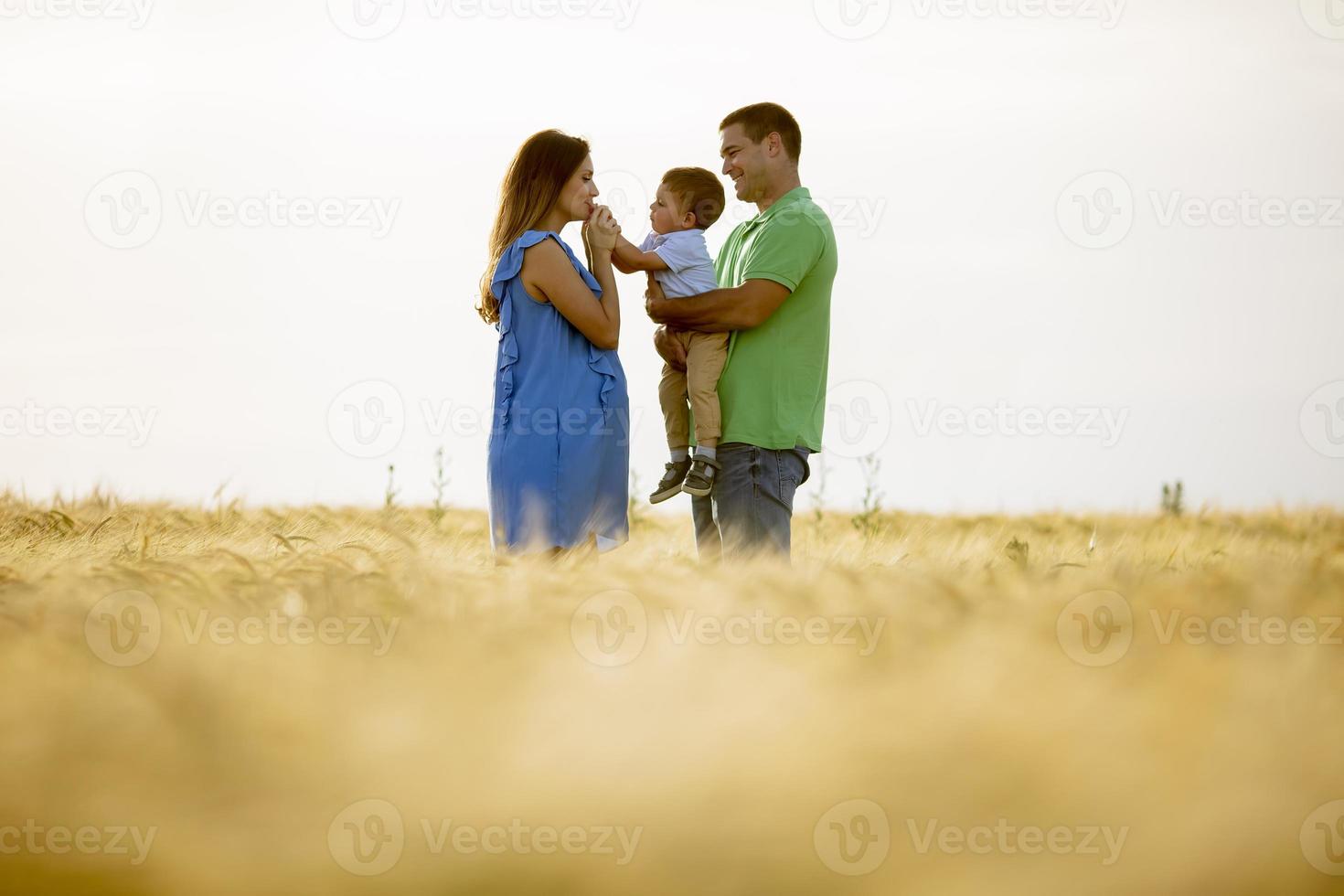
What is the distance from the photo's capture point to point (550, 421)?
3758mm

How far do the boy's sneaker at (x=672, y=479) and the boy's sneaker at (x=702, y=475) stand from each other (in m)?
0.19

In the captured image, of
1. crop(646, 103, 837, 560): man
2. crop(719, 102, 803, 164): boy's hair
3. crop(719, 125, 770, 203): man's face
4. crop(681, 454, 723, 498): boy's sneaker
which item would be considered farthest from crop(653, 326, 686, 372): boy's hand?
crop(719, 102, 803, 164): boy's hair

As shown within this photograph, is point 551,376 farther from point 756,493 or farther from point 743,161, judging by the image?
point 743,161

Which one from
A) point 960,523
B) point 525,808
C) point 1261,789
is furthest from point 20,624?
point 960,523

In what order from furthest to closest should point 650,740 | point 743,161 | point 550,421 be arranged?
point 743,161
point 550,421
point 650,740

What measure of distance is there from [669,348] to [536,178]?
2.63 feet

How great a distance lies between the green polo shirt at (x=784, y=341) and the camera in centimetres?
397

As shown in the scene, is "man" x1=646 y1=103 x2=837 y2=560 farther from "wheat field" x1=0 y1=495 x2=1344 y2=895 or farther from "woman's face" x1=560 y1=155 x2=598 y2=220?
"wheat field" x1=0 y1=495 x2=1344 y2=895

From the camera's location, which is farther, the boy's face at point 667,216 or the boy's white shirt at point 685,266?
the boy's face at point 667,216

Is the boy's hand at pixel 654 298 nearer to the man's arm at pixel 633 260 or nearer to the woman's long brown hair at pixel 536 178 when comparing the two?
the man's arm at pixel 633 260

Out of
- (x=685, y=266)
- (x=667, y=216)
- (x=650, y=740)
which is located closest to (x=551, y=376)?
(x=685, y=266)

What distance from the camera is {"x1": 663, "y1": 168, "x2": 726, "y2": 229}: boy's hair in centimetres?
441

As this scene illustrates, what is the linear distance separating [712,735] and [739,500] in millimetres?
2150

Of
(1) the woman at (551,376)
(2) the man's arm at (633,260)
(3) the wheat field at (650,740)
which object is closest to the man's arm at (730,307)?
(2) the man's arm at (633,260)
